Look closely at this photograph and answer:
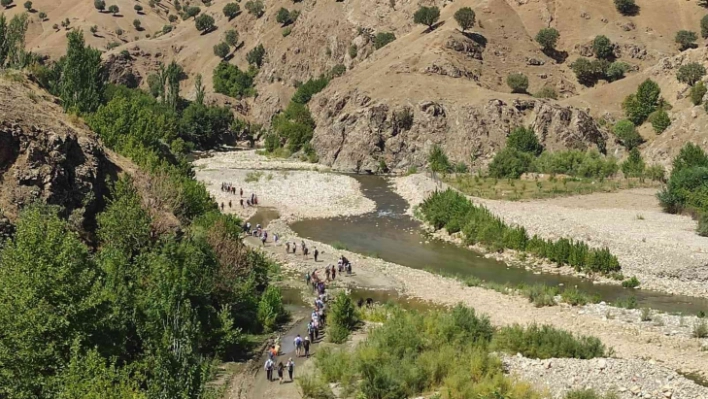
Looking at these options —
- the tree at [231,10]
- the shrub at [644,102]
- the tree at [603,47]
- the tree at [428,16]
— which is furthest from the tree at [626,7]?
the tree at [231,10]

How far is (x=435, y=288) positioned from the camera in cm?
4059

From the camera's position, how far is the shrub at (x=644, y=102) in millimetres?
103062

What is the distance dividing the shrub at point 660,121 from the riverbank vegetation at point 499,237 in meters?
51.1

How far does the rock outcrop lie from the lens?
10150 cm

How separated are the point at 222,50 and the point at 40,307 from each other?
170883 mm

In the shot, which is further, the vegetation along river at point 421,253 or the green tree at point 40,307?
the vegetation along river at point 421,253

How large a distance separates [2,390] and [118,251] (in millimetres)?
11493

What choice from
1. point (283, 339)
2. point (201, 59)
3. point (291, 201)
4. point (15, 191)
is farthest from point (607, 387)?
point (201, 59)

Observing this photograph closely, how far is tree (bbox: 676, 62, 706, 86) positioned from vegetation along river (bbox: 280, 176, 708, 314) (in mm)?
59965

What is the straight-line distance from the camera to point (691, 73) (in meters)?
102

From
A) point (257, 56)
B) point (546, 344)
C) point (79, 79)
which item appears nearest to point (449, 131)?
point (79, 79)

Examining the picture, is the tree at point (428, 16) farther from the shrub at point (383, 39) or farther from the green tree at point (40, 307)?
the green tree at point (40, 307)

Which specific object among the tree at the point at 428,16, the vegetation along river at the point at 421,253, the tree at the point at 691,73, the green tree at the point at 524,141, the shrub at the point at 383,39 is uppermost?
the tree at the point at 428,16

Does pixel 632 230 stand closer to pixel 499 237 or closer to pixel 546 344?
pixel 499 237
